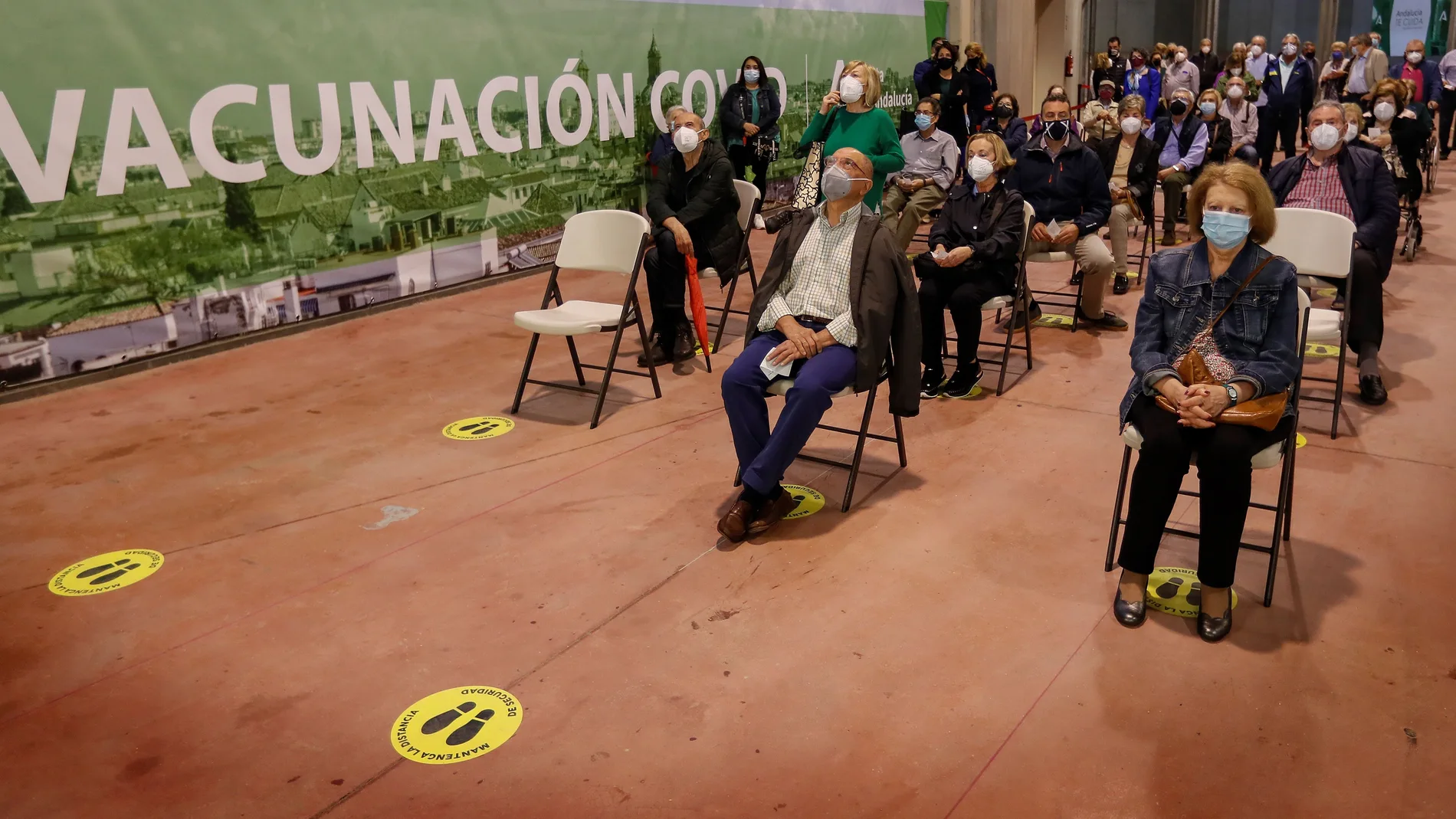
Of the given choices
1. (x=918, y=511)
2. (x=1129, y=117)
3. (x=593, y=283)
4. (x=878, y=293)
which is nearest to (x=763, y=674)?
(x=918, y=511)

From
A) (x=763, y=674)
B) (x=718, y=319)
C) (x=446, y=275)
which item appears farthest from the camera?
(x=446, y=275)

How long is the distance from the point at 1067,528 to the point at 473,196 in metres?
5.32

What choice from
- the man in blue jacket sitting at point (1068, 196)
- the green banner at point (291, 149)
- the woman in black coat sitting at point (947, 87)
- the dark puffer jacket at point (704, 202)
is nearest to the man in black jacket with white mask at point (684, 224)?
the dark puffer jacket at point (704, 202)

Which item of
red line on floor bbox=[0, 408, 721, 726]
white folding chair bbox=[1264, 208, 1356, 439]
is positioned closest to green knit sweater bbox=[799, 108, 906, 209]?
red line on floor bbox=[0, 408, 721, 726]

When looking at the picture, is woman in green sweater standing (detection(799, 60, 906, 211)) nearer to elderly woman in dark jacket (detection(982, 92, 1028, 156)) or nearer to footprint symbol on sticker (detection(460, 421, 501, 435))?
footprint symbol on sticker (detection(460, 421, 501, 435))

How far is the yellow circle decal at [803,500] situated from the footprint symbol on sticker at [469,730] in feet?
4.75

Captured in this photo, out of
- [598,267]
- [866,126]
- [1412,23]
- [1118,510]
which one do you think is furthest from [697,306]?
[1412,23]

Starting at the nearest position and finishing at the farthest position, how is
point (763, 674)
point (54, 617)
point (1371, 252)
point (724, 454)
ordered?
point (763, 674), point (54, 617), point (724, 454), point (1371, 252)

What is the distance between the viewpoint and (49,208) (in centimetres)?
555

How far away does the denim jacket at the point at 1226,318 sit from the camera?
3023mm

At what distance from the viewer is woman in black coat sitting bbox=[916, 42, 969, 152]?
10914 millimetres

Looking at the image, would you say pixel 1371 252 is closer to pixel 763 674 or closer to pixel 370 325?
pixel 763 674

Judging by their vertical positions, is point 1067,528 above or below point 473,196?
below

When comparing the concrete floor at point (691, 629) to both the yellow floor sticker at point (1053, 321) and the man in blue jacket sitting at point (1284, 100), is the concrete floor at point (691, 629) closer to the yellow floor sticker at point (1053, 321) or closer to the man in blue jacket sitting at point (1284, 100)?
the yellow floor sticker at point (1053, 321)
